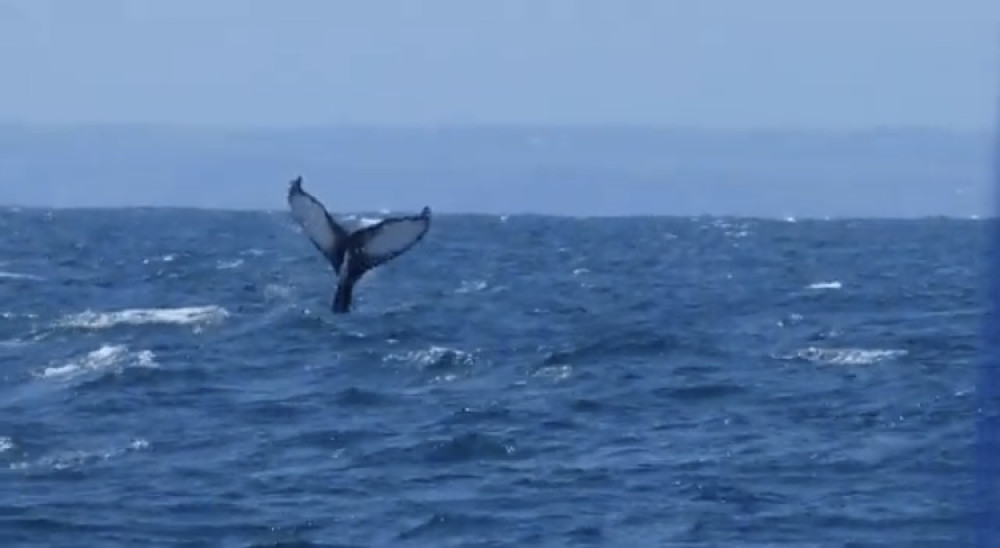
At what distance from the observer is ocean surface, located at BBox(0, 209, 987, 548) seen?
1697 cm

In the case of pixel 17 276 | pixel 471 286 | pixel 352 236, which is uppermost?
pixel 352 236

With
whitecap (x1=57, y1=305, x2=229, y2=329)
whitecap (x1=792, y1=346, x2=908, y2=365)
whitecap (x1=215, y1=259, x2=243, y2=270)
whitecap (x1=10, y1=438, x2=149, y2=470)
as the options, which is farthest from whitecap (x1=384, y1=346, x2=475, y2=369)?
→ whitecap (x1=215, y1=259, x2=243, y2=270)

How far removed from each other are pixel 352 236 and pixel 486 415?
5.26 meters

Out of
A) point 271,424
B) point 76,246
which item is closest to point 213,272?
point 76,246

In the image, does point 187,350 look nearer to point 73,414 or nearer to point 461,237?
point 73,414

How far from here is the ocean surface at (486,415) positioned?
55.7 feet

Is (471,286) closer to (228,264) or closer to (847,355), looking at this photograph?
(228,264)

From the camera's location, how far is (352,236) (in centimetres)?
1864

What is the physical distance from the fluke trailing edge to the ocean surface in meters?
1.89

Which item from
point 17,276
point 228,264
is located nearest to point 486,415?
point 17,276

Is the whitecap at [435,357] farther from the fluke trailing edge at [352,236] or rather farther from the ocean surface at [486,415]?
the fluke trailing edge at [352,236]

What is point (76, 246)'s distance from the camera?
255ft

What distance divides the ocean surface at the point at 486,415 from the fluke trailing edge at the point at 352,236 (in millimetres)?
1894

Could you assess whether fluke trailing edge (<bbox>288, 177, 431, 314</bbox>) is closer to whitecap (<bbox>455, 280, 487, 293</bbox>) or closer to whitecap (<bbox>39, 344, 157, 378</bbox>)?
whitecap (<bbox>39, 344, 157, 378</bbox>)
